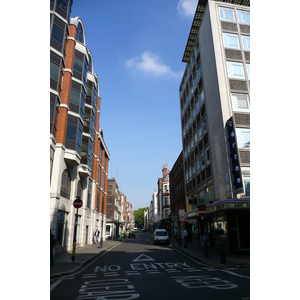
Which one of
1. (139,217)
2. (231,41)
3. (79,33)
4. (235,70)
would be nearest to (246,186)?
(235,70)

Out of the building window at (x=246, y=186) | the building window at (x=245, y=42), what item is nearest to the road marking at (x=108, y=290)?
the building window at (x=246, y=186)

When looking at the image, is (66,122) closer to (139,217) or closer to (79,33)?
(79,33)

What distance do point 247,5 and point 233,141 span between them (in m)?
19.1

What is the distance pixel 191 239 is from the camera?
34281 millimetres

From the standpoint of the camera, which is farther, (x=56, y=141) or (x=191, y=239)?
(x=191, y=239)

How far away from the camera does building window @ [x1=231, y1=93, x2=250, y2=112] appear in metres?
22.8

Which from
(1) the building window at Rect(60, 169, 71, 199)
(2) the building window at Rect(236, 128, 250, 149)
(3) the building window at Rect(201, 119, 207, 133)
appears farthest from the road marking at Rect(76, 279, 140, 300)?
(3) the building window at Rect(201, 119, 207, 133)

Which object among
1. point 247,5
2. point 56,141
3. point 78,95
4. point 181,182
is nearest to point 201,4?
point 247,5

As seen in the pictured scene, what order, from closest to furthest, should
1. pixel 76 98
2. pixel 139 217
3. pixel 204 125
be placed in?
1. pixel 76 98
2. pixel 204 125
3. pixel 139 217

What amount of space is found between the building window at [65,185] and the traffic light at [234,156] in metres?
14.7

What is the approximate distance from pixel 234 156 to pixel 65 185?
49.6 feet

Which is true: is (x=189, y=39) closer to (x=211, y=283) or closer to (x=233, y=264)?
(x=233, y=264)

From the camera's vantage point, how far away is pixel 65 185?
22.1 meters

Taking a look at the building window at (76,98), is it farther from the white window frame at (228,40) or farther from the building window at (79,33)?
the white window frame at (228,40)
